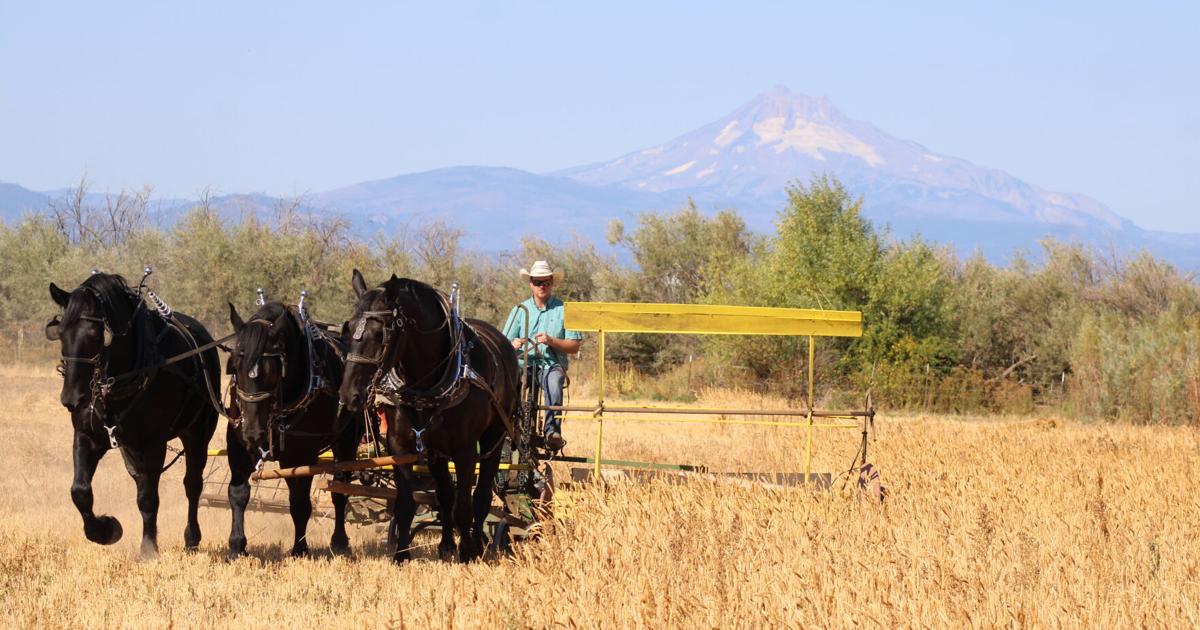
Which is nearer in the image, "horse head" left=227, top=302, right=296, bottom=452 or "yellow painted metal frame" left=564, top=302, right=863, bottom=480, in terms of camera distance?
"horse head" left=227, top=302, right=296, bottom=452

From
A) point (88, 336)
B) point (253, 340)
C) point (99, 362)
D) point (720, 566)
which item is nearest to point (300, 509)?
point (253, 340)

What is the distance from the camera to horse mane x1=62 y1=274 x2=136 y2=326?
8.66 m

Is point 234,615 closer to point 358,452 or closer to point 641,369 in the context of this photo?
point 358,452

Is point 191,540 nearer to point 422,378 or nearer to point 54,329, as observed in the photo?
point 54,329

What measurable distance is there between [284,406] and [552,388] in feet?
7.88

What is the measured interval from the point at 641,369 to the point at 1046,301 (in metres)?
13.0

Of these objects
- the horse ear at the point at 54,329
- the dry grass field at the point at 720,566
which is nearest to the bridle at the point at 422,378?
the dry grass field at the point at 720,566

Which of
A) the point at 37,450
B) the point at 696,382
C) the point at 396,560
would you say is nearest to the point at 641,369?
the point at 696,382

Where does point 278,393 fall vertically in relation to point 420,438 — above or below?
above

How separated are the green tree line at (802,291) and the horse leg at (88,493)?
67.2 feet

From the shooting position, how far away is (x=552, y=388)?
10742 mm

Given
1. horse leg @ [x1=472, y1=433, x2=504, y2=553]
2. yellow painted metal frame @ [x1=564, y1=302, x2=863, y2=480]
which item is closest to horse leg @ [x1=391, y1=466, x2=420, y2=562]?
horse leg @ [x1=472, y1=433, x2=504, y2=553]

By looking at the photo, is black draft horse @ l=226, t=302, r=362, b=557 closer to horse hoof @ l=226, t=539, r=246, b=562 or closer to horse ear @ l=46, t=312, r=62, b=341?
horse hoof @ l=226, t=539, r=246, b=562

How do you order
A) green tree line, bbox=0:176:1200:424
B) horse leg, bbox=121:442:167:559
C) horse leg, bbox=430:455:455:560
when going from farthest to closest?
green tree line, bbox=0:176:1200:424 < horse leg, bbox=121:442:167:559 < horse leg, bbox=430:455:455:560
